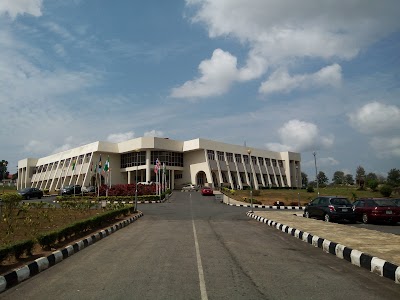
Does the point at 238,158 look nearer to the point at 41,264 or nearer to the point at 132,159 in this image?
the point at 132,159

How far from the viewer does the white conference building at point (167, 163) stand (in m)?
64.6

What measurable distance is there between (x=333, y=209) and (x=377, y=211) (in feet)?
6.53

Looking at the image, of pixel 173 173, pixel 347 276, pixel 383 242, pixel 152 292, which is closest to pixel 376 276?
pixel 347 276

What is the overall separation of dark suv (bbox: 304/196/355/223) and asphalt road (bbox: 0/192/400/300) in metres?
8.16

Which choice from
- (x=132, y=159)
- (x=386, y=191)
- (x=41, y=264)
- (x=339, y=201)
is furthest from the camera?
(x=132, y=159)

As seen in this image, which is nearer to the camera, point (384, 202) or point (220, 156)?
point (384, 202)

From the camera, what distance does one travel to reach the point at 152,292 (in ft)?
17.6

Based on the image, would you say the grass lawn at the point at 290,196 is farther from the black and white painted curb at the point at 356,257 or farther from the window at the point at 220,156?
the black and white painted curb at the point at 356,257

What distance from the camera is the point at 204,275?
253 inches

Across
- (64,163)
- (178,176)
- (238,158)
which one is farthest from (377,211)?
(64,163)

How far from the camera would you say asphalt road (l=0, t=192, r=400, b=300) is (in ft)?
17.8

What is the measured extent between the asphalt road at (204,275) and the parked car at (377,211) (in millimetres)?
8818

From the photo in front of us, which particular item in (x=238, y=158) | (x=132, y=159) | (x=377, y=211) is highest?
(x=238, y=158)

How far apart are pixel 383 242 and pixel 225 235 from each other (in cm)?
482
